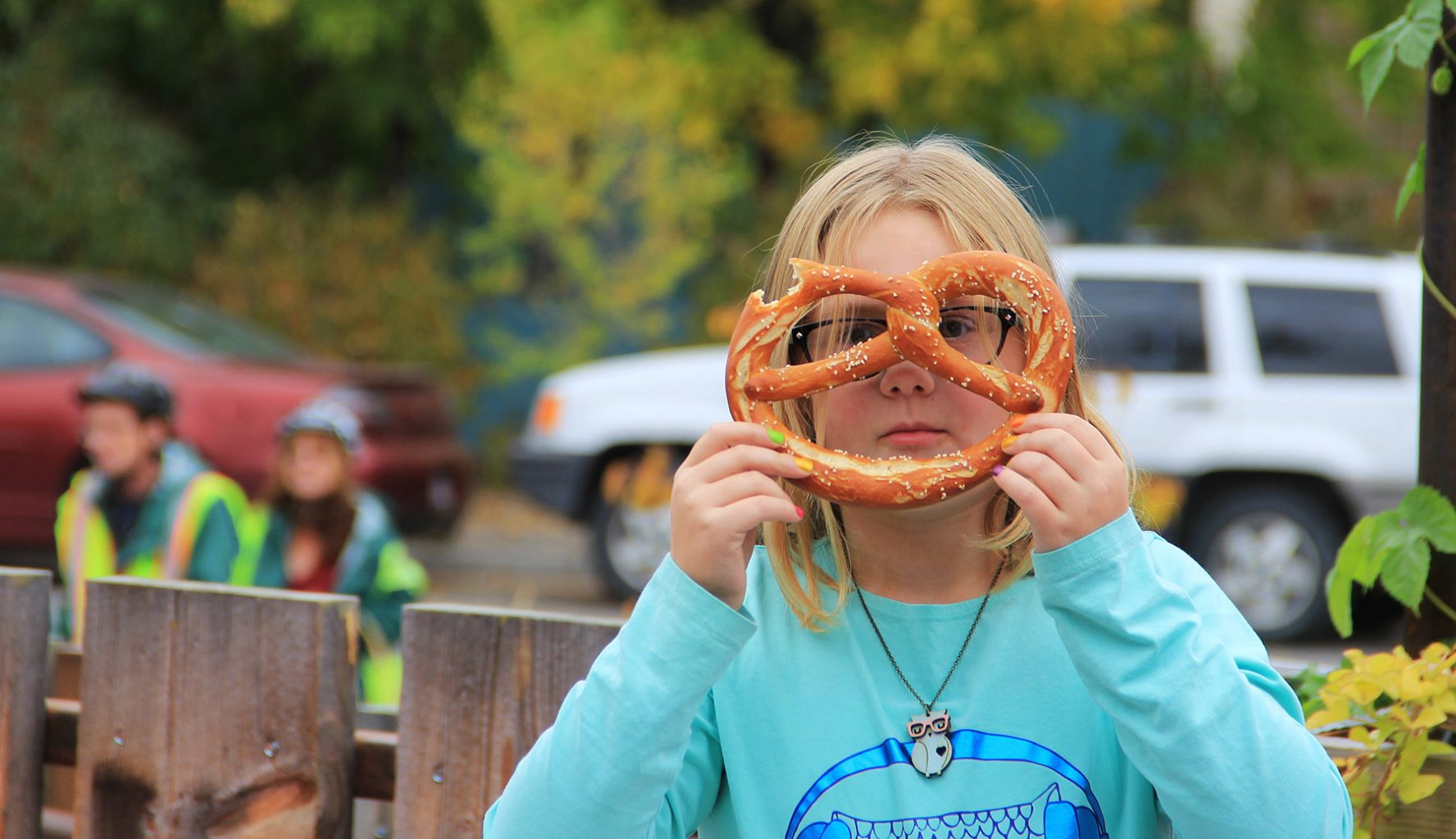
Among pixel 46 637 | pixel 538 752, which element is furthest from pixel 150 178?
pixel 538 752

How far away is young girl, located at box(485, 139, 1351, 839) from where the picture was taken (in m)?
1.59

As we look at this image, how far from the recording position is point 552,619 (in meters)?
2.09

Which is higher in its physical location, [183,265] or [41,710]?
[183,265]

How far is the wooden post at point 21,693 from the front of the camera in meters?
2.33

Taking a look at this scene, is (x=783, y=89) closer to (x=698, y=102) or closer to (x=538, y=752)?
(x=698, y=102)

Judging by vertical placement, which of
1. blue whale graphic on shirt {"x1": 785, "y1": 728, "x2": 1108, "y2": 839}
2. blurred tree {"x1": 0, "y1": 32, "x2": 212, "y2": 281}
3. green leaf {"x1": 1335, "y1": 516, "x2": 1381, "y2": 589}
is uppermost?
blurred tree {"x1": 0, "y1": 32, "x2": 212, "y2": 281}

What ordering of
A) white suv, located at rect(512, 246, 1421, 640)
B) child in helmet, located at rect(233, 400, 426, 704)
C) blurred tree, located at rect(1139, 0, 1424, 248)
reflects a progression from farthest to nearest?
blurred tree, located at rect(1139, 0, 1424, 248) → white suv, located at rect(512, 246, 1421, 640) → child in helmet, located at rect(233, 400, 426, 704)

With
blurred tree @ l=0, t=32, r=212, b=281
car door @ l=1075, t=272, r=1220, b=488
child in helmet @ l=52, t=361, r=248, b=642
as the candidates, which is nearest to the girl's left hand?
child in helmet @ l=52, t=361, r=248, b=642

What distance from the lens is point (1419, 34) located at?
Result: 1.94 m

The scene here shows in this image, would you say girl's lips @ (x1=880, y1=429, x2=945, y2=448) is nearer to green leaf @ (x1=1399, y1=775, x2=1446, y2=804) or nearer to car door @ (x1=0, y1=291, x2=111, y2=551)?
green leaf @ (x1=1399, y1=775, x2=1446, y2=804)

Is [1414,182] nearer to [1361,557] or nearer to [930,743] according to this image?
[1361,557]

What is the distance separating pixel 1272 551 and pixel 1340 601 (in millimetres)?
6081

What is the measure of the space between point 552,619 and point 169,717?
2.09 ft

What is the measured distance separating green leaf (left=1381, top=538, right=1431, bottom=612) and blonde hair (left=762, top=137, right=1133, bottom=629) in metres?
0.37
